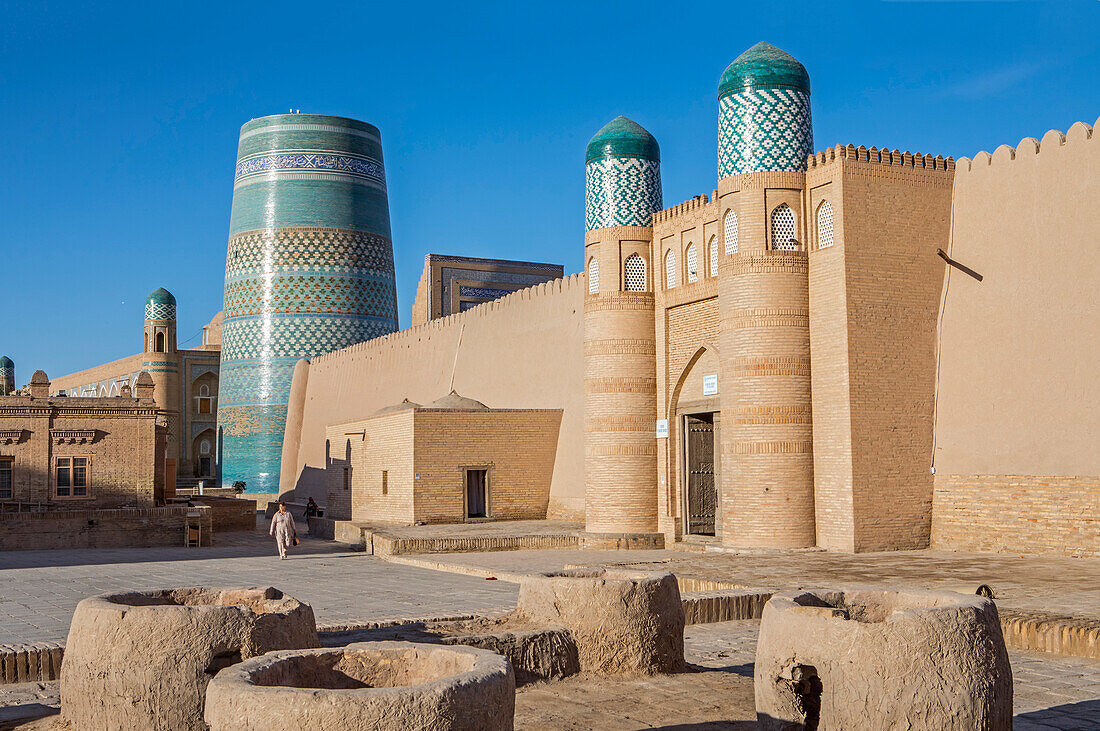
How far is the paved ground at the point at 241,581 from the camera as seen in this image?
25.5ft

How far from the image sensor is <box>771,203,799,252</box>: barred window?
12.4 meters

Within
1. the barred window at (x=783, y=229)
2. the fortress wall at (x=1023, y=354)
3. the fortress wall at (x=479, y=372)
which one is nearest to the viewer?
the fortress wall at (x=1023, y=354)

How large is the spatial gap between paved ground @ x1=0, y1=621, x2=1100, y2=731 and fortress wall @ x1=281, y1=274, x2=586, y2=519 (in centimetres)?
1149

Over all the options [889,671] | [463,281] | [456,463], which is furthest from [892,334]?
[463,281]

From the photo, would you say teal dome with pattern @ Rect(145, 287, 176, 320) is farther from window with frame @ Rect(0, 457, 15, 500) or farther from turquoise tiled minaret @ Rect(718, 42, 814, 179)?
turquoise tiled minaret @ Rect(718, 42, 814, 179)

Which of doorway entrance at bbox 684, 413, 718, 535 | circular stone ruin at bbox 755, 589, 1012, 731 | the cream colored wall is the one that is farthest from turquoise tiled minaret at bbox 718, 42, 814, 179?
circular stone ruin at bbox 755, 589, 1012, 731

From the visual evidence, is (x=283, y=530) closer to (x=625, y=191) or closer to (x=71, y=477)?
(x=625, y=191)

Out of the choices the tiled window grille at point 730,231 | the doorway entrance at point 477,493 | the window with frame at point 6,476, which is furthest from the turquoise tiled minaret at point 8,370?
the tiled window grille at point 730,231

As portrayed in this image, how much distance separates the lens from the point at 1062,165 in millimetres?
11258

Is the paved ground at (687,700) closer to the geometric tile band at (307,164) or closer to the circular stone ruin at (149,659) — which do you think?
the circular stone ruin at (149,659)

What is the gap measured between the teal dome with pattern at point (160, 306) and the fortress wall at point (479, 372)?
9084mm

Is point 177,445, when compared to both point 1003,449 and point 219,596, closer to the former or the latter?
point 1003,449

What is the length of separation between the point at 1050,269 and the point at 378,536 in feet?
26.9

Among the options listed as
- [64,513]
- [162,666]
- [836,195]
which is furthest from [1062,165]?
[64,513]
